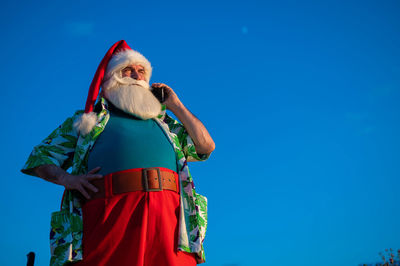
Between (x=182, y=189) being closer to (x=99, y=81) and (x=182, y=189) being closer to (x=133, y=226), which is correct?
(x=133, y=226)

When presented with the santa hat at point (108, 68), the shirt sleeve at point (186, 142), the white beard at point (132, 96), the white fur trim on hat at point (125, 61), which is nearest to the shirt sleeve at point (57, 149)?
the santa hat at point (108, 68)

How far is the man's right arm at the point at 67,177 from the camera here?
2.86 m

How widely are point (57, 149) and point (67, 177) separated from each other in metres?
0.32

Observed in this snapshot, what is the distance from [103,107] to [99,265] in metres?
1.29

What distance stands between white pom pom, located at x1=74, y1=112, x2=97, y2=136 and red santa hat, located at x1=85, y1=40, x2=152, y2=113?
0.66 feet

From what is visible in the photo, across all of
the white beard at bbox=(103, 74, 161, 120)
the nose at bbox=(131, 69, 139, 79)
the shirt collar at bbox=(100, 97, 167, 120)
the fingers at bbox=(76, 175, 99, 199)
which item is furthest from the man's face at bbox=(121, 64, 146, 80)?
the fingers at bbox=(76, 175, 99, 199)

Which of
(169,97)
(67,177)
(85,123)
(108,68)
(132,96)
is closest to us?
(67,177)

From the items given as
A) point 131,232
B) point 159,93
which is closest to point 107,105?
point 159,93

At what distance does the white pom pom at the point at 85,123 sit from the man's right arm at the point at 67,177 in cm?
33

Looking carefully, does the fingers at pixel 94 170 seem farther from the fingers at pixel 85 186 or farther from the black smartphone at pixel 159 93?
the black smartphone at pixel 159 93

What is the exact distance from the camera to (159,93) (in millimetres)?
3660

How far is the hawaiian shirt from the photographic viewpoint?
2781 millimetres

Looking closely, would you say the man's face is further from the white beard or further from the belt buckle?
the belt buckle

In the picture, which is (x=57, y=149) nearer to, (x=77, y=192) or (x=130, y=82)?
(x=77, y=192)
